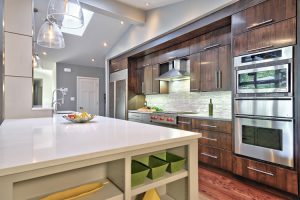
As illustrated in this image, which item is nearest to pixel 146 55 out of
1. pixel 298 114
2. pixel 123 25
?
pixel 123 25

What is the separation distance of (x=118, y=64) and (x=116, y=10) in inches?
79.7

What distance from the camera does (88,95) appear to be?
7469mm

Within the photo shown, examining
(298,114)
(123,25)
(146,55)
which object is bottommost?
(298,114)

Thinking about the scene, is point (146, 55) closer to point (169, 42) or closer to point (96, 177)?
point (169, 42)

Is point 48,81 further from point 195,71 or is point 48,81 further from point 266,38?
point 266,38

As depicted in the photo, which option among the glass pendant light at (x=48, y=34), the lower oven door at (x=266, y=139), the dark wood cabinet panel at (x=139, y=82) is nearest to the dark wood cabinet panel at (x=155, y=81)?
the dark wood cabinet panel at (x=139, y=82)

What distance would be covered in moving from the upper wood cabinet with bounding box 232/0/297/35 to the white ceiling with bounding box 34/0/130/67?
326 cm

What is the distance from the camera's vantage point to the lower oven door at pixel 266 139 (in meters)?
1.96

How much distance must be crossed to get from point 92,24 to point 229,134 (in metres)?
4.51

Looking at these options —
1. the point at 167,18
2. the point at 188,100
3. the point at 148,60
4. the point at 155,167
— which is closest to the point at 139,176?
the point at 155,167

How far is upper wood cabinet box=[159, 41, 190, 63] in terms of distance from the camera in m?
3.67

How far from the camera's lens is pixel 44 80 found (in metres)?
6.77

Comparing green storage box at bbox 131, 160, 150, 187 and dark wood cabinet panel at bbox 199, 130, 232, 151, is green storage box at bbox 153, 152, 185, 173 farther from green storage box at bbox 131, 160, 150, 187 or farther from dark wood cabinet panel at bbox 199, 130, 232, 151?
dark wood cabinet panel at bbox 199, 130, 232, 151

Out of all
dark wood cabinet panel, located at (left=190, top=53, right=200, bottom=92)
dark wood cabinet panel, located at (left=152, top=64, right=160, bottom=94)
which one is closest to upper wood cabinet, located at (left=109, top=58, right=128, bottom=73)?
dark wood cabinet panel, located at (left=152, top=64, right=160, bottom=94)
